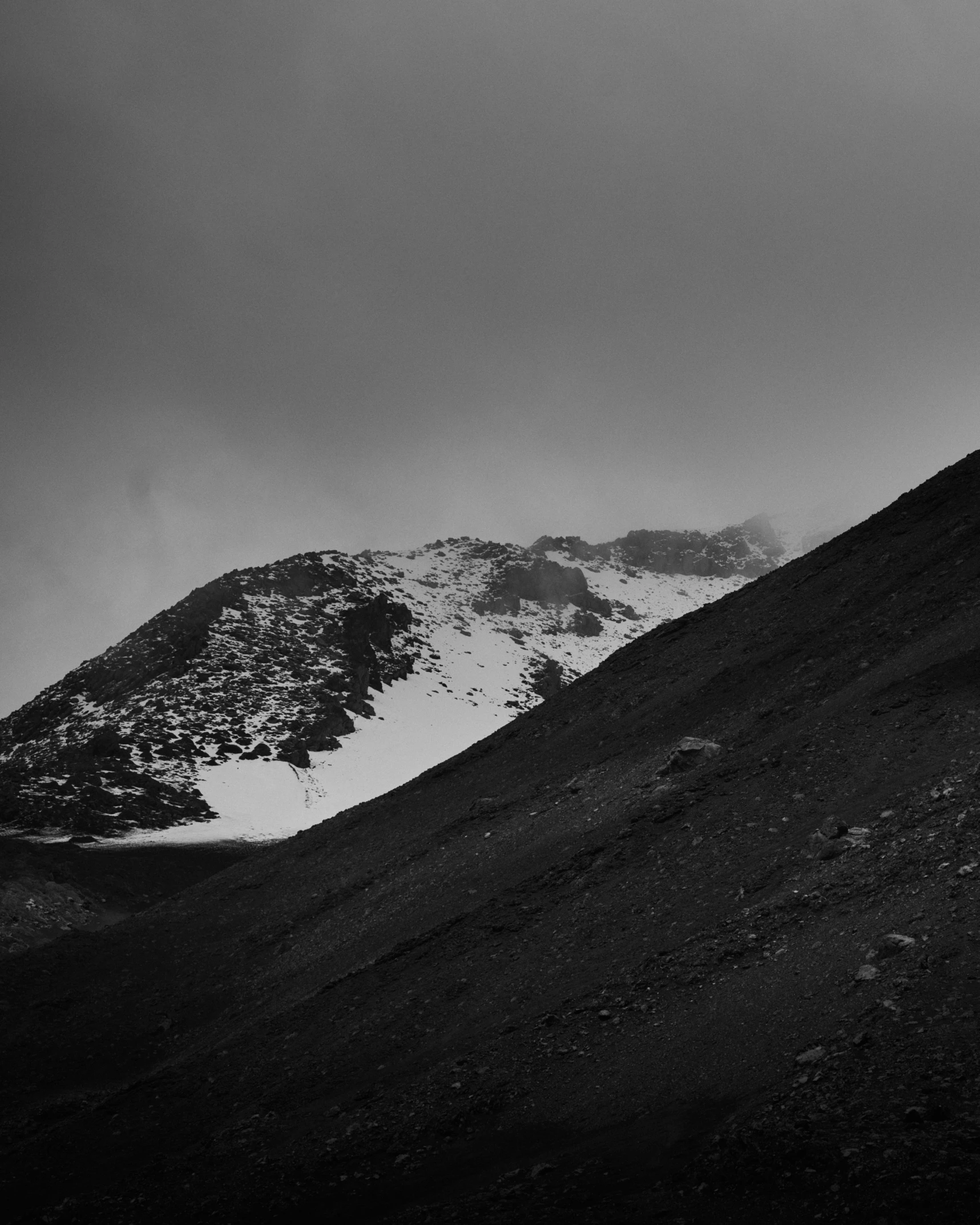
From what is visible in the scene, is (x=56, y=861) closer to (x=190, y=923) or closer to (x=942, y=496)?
(x=190, y=923)

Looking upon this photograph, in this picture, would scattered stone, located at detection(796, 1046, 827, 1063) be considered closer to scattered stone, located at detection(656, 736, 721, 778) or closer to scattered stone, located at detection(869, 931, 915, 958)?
scattered stone, located at detection(869, 931, 915, 958)

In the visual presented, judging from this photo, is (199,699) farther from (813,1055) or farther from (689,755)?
(813,1055)

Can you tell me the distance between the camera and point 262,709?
121 m

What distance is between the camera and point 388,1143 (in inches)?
631

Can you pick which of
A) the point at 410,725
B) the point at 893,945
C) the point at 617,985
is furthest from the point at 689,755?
the point at 410,725

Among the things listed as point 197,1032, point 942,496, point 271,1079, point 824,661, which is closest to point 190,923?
point 197,1032

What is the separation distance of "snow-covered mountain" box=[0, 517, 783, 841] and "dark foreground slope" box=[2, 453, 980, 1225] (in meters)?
56.4

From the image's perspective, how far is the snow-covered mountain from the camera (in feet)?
303

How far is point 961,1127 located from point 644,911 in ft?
35.8

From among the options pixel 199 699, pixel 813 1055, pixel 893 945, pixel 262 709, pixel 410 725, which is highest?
pixel 199 699

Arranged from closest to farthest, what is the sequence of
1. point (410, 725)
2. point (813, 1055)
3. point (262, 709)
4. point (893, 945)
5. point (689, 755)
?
point (813, 1055) → point (893, 945) → point (689, 755) → point (262, 709) → point (410, 725)

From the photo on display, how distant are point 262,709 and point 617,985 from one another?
107180 mm

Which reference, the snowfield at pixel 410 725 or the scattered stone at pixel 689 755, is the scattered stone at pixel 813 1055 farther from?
the snowfield at pixel 410 725

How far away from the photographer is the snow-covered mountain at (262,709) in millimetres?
92375
